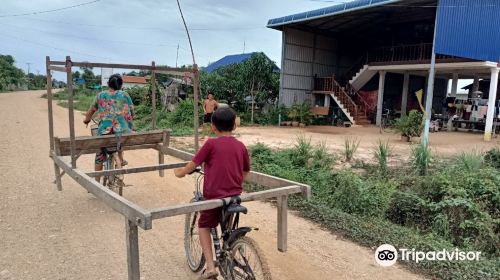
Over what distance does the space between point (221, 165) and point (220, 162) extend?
0.08ft

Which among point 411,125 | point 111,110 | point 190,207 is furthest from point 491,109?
point 190,207

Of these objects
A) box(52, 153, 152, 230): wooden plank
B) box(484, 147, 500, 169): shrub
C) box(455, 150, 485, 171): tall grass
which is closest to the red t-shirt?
box(52, 153, 152, 230): wooden plank

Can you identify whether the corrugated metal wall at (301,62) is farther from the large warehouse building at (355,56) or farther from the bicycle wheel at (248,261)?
the bicycle wheel at (248,261)

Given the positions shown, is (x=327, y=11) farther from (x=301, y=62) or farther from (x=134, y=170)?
(x=134, y=170)

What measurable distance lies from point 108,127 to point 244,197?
320 cm

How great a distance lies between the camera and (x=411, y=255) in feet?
12.7

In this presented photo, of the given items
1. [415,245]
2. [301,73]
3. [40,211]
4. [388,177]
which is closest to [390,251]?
[415,245]

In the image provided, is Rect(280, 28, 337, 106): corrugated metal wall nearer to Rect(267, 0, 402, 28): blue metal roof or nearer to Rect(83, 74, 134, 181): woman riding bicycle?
Rect(267, 0, 402, 28): blue metal roof

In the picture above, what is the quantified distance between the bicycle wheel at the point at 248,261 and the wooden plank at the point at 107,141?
2892 millimetres

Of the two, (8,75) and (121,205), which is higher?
(8,75)

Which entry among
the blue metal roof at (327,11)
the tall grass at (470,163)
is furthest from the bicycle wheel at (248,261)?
the blue metal roof at (327,11)

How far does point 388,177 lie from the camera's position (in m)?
7.34

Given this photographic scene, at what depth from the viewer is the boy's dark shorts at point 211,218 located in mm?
2762

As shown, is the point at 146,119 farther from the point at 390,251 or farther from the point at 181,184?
the point at 390,251
